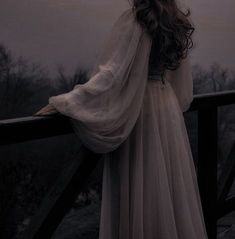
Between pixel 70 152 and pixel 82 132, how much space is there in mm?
618

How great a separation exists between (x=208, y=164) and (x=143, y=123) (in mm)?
831

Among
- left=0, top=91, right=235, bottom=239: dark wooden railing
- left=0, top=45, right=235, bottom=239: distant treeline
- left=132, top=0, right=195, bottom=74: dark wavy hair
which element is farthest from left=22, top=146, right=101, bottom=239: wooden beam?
left=132, top=0, right=195, bottom=74: dark wavy hair

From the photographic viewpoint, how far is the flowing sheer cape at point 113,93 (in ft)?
7.34

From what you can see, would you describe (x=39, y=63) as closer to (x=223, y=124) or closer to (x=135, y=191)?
(x=135, y=191)

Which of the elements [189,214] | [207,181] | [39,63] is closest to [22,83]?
[39,63]

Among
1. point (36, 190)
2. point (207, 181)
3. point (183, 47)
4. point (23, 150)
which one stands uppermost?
point (183, 47)

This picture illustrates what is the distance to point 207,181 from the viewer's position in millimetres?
3285

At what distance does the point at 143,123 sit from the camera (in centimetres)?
253

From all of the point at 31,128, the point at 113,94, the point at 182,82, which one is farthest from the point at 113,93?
the point at 182,82

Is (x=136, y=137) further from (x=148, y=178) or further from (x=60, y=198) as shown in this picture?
(x=60, y=198)

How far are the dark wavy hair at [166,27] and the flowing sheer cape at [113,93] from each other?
0.11 ft

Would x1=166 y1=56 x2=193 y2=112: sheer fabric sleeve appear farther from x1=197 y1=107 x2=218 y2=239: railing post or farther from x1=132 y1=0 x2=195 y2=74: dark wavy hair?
x1=197 y1=107 x2=218 y2=239: railing post

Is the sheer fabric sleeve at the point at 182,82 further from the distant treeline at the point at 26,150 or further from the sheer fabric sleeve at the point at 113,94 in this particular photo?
the distant treeline at the point at 26,150

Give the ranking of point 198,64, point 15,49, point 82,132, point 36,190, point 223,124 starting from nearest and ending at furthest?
point 82,132, point 15,49, point 36,190, point 198,64, point 223,124
